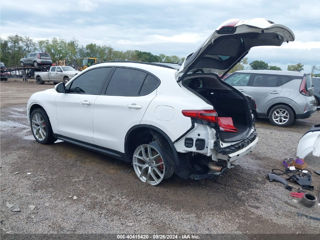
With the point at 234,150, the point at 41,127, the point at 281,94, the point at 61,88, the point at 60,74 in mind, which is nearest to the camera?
the point at 234,150

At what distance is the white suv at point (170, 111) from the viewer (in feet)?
10.2

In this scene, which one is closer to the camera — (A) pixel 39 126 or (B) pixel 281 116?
(A) pixel 39 126

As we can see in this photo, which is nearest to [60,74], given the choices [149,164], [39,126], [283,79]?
[39,126]

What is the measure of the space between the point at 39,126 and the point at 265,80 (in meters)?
6.82

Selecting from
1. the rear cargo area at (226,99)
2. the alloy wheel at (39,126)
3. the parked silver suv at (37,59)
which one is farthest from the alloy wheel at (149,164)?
the parked silver suv at (37,59)

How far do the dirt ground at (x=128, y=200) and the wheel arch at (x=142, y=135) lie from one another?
0.51 metres

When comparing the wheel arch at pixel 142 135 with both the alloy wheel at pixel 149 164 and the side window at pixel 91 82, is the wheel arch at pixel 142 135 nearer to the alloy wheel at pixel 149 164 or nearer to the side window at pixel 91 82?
the alloy wheel at pixel 149 164

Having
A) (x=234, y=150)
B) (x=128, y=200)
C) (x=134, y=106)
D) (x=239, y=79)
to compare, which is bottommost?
(x=128, y=200)

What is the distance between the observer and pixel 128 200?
132 inches

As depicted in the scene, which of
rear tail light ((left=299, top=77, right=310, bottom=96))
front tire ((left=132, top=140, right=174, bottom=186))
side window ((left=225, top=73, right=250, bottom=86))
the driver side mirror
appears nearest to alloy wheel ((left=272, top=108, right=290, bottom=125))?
rear tail light ((left=299, top=77, right=310, bottom=96))

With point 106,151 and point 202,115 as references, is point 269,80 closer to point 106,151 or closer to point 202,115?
point 202,115

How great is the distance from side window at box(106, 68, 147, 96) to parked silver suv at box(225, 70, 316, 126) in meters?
5.67

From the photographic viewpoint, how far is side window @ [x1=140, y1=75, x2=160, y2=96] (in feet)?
11.8

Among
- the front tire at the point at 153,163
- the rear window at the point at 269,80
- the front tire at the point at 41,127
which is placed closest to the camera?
the front tire at the point at 153,163
